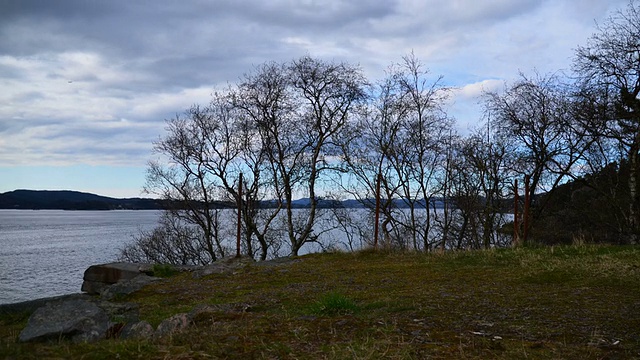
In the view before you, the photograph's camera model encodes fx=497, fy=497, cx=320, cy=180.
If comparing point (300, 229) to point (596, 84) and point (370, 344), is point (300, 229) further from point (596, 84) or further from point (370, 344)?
point (370, 344)

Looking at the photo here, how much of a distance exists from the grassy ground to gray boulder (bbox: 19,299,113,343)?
271 mm

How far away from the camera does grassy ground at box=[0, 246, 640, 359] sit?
11.9 ft

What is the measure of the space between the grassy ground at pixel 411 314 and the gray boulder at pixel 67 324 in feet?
0.89

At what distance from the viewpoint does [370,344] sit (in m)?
3.87

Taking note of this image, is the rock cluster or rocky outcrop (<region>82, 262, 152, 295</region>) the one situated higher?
the rock cluster

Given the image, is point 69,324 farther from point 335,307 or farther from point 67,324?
point 335,307

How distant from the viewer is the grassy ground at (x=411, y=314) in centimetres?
363

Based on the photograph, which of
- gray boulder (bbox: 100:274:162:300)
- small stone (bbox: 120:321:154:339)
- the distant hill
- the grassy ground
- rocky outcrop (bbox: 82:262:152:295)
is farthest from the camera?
the distant hill

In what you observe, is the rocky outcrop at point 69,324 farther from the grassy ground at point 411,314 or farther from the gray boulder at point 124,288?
the gray boulder at point 124,288

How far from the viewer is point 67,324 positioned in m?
4.62

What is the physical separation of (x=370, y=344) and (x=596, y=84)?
58.5ft

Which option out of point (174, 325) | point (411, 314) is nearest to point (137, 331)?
point (174, 325)

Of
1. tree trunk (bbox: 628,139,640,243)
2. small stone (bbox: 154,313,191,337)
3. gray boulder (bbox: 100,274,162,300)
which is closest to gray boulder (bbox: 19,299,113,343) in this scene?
small stone (bbox: 154,313,191,337)

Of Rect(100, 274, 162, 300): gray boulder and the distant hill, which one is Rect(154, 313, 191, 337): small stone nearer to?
Rect(100, 274, 162, 300): gray boulder
